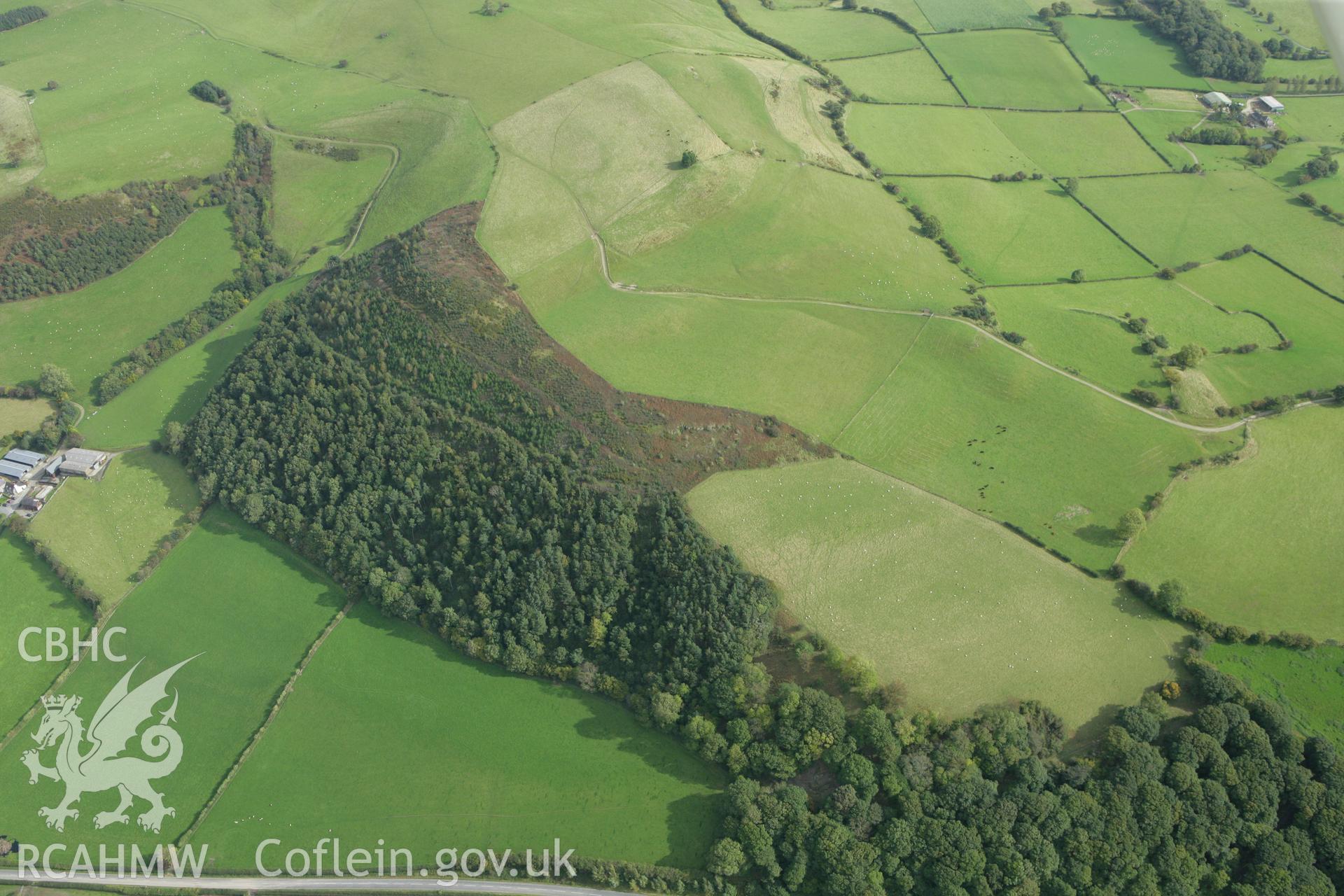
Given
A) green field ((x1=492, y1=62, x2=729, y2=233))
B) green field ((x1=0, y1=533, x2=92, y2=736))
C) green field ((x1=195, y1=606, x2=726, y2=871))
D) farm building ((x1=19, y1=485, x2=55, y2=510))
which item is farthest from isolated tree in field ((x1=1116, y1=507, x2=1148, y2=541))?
farm building ((x1=19, y1=485, x2=55, y2=510))

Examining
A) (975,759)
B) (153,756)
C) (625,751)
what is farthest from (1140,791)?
(153,756)

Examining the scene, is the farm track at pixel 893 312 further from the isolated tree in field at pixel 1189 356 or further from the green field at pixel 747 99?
the green field at pixel 747 99

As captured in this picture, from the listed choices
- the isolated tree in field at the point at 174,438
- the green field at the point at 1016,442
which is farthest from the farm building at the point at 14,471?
the green field at the point at 1016,442

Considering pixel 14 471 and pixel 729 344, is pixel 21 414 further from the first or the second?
pixel 729 344

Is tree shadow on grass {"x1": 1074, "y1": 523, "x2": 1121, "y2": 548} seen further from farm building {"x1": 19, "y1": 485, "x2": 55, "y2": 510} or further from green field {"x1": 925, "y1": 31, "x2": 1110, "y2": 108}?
farm building {"x1": 19, "y1": 485, "x2": 55, "y2": 510}

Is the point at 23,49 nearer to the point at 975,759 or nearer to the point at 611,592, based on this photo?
the point at 611,592

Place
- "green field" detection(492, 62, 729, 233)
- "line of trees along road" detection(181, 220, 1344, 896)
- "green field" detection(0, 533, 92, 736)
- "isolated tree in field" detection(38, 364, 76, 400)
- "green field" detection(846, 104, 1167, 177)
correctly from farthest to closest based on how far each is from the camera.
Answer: "green field" detection(846, 104, 1167, 177) < "green field" detection(492, 62, 729, 233) < "isolated tree in field" detection(38, 364, 76, 400) < "green field" detection(0, 533, 92, 736) < "line of trees along road" detection(181, 220, 1344, 896)
